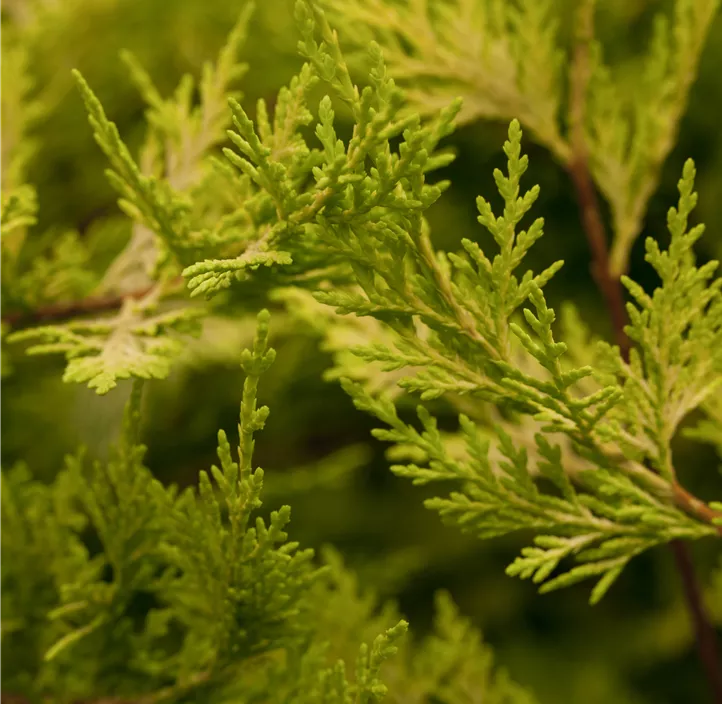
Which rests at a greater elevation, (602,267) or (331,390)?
(331,390)

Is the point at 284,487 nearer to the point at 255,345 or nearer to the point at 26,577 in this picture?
the point at 26,577

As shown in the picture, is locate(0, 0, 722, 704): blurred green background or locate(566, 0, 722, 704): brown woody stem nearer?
locate(566, 0, 722, 704): brown woody stem

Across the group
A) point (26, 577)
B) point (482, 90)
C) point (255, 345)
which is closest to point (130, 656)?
point (26, 577)

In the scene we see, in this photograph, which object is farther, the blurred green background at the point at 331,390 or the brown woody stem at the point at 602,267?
the blurred green background at the point at 331,390

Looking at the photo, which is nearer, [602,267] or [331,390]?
[602,267]
